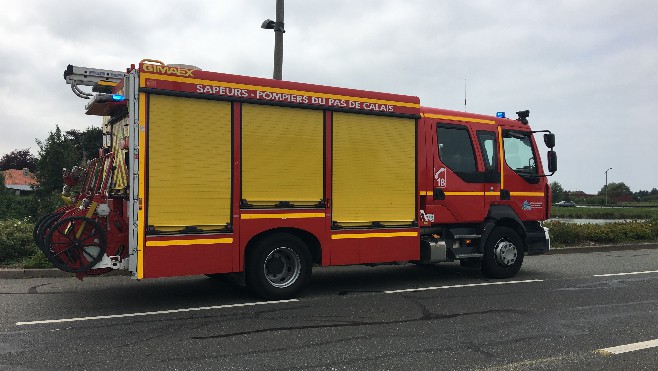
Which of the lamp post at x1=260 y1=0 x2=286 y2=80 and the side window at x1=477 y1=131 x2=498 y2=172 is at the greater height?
the lamp post at x1=260 y1=0 x2=286 y2=80

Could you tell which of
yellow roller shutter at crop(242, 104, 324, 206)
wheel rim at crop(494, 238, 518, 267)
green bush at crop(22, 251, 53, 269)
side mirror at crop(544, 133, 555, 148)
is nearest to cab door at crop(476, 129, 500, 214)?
wheel rim at crop(494, 238, 518, 267)

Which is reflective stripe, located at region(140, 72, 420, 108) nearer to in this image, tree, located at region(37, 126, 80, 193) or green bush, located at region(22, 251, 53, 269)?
green bush, located at region(22, 251, 53, 269)

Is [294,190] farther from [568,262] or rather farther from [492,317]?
[568,262]

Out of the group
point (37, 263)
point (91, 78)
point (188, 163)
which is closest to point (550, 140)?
point (188, 163)

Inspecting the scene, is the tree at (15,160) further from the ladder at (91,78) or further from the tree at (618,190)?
the tree at (618,190)

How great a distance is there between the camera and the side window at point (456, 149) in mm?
8977

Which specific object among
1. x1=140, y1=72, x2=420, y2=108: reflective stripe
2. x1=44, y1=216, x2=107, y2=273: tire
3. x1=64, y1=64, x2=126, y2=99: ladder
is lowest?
x1=44, y1=216, x2=107, y2=273: tire

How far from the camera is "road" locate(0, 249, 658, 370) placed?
4.70 meters

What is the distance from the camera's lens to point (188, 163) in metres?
6.72

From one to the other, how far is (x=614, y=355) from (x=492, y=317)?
1.70 meters

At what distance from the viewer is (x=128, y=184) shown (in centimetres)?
664

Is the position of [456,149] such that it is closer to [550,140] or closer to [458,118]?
[458,118]

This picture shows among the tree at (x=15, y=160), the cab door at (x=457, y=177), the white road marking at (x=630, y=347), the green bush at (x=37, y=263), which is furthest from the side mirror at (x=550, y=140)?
the tree at (x=15, y=160)

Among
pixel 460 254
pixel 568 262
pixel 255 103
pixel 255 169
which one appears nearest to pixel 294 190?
pixel 255 169
